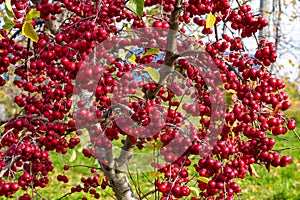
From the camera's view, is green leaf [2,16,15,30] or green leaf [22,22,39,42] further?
green leaf [2,16,15,30]

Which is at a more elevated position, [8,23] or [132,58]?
[8,23]

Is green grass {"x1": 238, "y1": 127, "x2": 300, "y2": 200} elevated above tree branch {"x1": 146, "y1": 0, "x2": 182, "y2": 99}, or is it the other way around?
tree branch {"x1": 146, "y1": 0, "x2": 182, "y2": 99}

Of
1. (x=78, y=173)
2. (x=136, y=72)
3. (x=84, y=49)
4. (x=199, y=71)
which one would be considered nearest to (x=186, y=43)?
(x=199, y=71)

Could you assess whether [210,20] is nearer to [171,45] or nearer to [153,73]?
[171,45]

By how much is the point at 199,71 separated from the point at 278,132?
1.37 feet

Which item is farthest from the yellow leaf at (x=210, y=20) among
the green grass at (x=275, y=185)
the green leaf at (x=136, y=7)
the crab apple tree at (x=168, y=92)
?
the green grass at (x=275, y=185)

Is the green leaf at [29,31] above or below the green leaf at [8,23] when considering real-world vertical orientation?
below

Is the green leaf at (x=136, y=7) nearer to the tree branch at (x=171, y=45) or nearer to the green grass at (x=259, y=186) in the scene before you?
the tree branch at (x=171, y=45)

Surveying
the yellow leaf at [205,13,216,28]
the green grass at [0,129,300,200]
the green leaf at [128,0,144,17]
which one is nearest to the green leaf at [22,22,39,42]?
the green leaf at [128,0,144,17]

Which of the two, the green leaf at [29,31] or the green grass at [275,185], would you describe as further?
the green grass at [275,185]

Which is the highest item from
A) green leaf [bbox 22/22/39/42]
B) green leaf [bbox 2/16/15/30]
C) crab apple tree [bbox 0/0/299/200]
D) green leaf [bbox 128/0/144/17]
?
green leaf [bbox 128/0/144/17]

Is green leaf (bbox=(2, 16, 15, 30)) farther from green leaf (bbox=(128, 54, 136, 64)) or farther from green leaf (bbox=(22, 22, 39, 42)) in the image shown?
green leaf (bbox=(128, 54, 136, 64))

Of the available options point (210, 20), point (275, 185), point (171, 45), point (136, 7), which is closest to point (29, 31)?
point (136, 7)

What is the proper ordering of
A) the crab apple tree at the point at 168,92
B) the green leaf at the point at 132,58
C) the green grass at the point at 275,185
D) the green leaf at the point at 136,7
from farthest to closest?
the green grass at the point at 275,185
the green leaf at the point at 132,58
the crab apple tree at the point at 168,92
the green leaf at the point at 136,7
